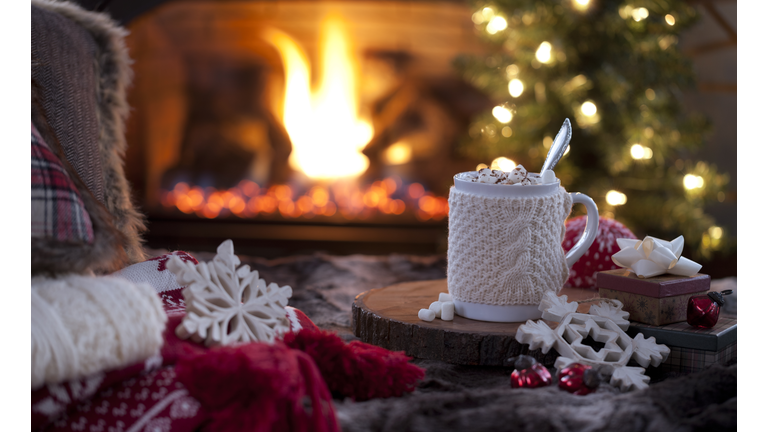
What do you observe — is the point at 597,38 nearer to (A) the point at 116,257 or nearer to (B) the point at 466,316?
(B) the point at 466,316

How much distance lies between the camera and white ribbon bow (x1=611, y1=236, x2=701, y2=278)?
2.30 feet

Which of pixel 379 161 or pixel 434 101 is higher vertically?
pixel 434 101

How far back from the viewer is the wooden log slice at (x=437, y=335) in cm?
68

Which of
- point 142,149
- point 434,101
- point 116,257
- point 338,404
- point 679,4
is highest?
point 679,4

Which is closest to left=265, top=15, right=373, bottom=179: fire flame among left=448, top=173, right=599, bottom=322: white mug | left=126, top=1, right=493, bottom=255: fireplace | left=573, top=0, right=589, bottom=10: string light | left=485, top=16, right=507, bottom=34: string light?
left=126, top=1, right=493, bottom=255: fireplace

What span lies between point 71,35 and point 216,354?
0.61 m

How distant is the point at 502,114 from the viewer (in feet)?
5.79

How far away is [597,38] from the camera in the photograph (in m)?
1.71

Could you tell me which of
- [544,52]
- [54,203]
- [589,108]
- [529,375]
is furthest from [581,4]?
[54,203]

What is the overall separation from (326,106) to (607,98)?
3.08 ft

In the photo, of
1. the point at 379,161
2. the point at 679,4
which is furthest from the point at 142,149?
the point at 679,4

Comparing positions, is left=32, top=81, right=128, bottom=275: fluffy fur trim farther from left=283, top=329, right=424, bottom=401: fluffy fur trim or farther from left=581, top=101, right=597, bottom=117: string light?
left=581, top=101, right=597, bottom=117: string light

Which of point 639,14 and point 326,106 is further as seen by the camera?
point 326,106

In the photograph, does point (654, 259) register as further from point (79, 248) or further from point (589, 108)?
point (589, 108)
